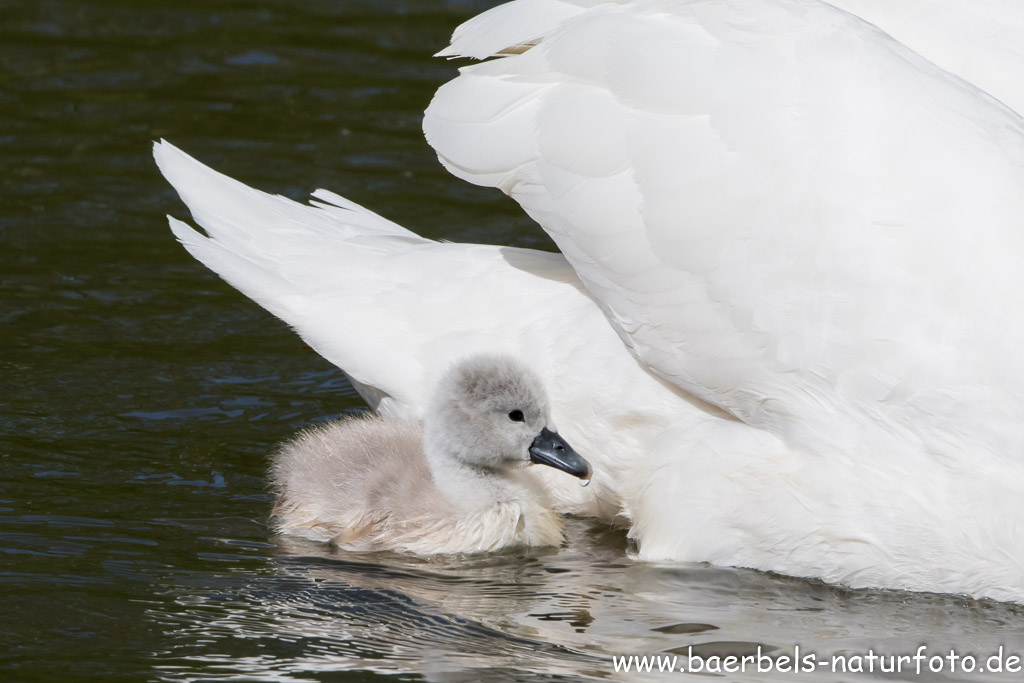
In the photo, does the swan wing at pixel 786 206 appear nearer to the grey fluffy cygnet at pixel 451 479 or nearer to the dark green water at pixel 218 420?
the grey fluffy cygnet at pixel 451 479

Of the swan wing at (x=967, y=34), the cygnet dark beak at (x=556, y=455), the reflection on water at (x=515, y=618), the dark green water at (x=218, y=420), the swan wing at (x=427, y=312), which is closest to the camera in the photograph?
the reflection on water at (x=515, y=618)

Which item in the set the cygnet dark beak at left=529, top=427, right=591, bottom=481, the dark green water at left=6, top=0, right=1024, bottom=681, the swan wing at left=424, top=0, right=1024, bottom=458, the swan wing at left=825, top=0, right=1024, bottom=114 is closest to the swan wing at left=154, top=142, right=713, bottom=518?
the cygnet dark beak at left=529, top=427, right=591, bottom=481

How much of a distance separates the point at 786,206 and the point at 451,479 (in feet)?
4.68

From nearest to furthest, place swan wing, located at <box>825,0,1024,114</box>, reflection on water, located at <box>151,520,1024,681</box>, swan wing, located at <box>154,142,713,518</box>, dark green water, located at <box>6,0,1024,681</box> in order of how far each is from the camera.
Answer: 1. reflection on water, located at <box>151,520,1024,681</box>
2. dark green water, located at <box>6,0,1024,681</box>
3. swan wing, located at <box>154,142,713,518</box>
4. swan wing, located at <box>825,0,1024,114</box>

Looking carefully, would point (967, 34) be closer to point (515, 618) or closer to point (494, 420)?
point (494, 420)

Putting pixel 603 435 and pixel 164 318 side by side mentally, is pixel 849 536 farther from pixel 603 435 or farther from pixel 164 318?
pixel 164 318

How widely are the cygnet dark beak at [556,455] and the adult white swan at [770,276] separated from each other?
5.8 inches

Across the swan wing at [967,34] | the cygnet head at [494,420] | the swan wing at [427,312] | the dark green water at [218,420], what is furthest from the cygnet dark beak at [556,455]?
the swan wing at [967,34]

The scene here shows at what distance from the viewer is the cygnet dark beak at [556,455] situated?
530 cm

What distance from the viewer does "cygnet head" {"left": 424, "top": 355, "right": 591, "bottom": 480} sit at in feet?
17.6

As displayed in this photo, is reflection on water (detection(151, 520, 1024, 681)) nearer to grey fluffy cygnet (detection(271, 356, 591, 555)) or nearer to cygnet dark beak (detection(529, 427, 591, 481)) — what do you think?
grey fluffy cygnet (detection(271, 356, 591, 555))

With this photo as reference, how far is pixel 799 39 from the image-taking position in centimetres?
505

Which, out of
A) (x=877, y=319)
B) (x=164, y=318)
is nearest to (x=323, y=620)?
(x=877, y=319)

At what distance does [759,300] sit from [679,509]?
2.35 feet
